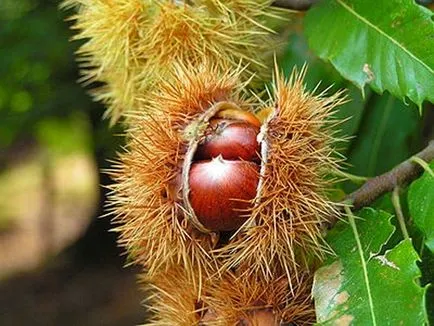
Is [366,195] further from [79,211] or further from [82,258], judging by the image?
[79,211]

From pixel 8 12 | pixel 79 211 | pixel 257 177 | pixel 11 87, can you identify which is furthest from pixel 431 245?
pixel 79 211

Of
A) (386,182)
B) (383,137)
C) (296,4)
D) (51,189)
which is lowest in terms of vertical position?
(51,189)

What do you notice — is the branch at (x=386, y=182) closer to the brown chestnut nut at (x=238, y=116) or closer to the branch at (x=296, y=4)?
the brown chestnut nut at (x=238, y=116)

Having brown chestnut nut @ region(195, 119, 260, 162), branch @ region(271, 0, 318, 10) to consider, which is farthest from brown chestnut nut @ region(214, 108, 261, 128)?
branch @ region(271, 0, 318, 10)

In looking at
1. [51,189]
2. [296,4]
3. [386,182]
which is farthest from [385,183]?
[51,189]

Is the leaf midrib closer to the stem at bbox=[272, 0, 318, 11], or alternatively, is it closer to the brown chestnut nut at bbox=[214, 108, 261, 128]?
the stem at bbox=[272, 0, 318, 11]

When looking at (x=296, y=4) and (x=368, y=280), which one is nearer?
(x=368, y=280)

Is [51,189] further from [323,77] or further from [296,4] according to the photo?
[296,4]
